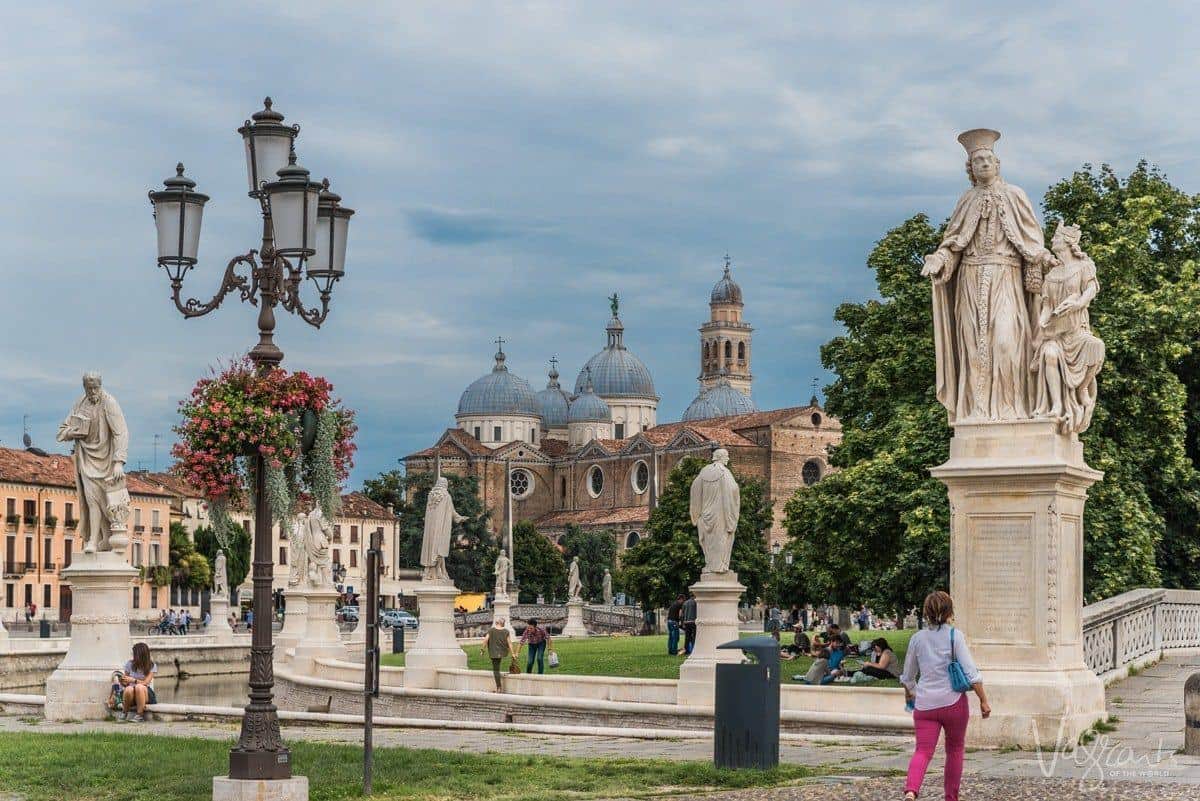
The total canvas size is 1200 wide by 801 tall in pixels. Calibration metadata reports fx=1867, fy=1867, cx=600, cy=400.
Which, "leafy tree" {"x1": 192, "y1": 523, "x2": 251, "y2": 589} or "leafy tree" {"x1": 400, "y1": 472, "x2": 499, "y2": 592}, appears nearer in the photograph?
"leafy tree" {"x1": 192, "y1": 523, "x2": 251, "y2": 589}

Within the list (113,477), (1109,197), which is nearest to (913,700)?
(113,477)

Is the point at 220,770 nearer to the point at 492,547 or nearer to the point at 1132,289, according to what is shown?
the point at 1132,289

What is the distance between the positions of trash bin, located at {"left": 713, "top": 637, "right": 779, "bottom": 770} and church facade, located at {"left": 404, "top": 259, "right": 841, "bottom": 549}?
370ft

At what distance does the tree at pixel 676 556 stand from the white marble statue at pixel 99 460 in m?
54.7

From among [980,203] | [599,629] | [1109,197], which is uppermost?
[1109,197]

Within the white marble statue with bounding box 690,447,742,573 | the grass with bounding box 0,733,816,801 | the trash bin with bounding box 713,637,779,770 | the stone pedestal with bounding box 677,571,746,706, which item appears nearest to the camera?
the grass with bounding box 0,733,816,801

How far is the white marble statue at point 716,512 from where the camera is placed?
85.8 feet

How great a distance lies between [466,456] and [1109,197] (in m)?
125

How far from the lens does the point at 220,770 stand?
15.6 metres

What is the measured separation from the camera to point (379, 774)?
48.8 feet

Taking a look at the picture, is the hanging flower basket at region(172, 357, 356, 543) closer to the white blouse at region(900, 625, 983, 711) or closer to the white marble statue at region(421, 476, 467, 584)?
the white blouse at region(900, 625, 983, 711)

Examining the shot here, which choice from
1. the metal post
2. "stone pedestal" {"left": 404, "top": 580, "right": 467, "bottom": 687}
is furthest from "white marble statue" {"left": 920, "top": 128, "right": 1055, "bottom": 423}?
"stone pedestal" {"left": 404, "top": 580, "right": 467, "bottom": 687}

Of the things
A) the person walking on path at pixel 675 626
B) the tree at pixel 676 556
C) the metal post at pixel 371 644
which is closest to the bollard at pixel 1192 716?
the metal post at pixel 371 644

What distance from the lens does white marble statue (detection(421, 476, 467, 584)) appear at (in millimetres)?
33125
